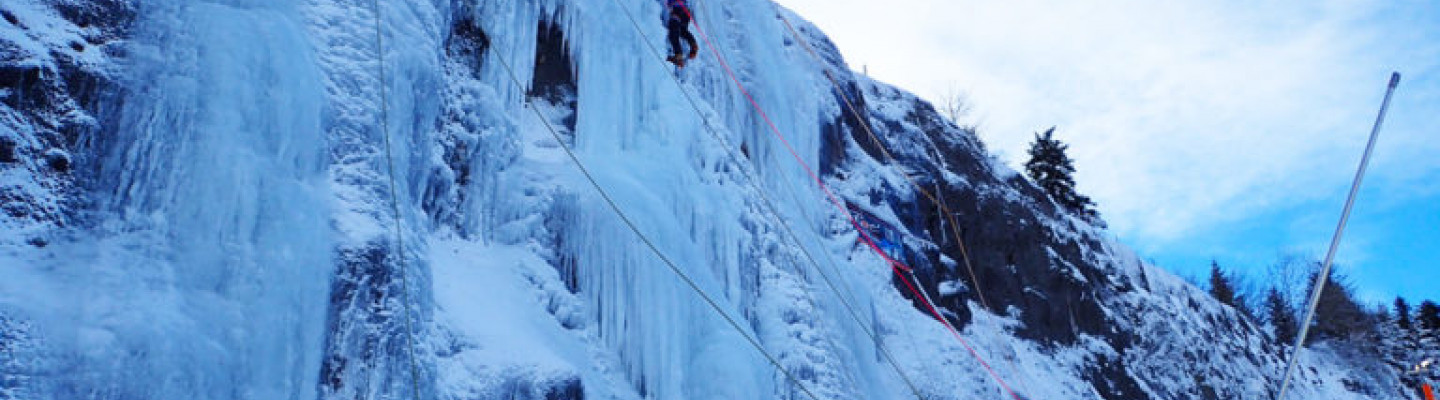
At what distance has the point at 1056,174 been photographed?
24.9m

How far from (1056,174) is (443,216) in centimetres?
2110

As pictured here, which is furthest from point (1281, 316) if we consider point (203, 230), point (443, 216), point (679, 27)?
point (203, 230)

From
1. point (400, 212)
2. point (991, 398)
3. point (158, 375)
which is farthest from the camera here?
point (991, 398)

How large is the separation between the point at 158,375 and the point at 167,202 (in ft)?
2.60

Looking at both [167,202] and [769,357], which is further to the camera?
[769,357]

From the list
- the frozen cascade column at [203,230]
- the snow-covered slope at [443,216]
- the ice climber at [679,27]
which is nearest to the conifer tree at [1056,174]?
the snow-covered slope at [443,216]

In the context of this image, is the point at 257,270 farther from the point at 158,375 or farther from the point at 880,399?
the point at 880,399

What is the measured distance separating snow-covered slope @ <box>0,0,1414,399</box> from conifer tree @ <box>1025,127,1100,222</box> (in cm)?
1011

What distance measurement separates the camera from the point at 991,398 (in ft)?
42.7

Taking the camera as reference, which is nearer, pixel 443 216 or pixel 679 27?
pixel 443 216

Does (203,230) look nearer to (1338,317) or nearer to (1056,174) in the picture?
(1056,174)

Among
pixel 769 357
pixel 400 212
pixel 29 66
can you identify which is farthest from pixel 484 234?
pixel 29 66

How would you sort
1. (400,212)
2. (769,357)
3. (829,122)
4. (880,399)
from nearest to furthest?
(400,212) → (769,357) → (880,399) → (829,122)

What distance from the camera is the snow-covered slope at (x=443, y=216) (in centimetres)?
378
